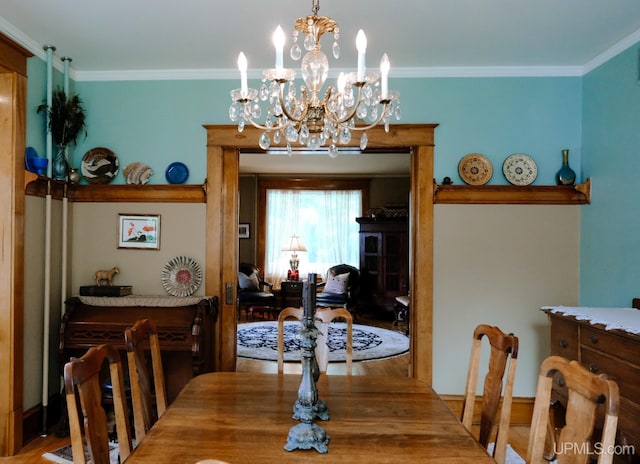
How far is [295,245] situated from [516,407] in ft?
17.5

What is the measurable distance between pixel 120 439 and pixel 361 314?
681cm

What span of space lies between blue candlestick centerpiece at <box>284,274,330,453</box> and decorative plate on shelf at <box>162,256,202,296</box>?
2.04 meters

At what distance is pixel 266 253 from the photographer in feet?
28.6

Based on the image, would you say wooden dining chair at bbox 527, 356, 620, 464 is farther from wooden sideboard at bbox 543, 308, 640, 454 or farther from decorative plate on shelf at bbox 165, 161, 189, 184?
decorative plate on shelf at bbox 165, 161, 189, 184

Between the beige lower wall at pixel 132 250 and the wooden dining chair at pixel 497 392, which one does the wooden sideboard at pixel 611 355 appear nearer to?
the wooden dining chair at pixel 497 392

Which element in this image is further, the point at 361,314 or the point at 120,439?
the point at 361,314

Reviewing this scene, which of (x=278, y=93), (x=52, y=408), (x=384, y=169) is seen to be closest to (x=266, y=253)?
(x=384, y=169)

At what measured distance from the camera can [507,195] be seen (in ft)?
11.2

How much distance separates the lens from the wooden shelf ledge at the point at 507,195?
3.39 metres

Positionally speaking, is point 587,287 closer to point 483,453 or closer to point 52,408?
point 483,453

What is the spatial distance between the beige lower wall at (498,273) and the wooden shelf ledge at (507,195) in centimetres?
5

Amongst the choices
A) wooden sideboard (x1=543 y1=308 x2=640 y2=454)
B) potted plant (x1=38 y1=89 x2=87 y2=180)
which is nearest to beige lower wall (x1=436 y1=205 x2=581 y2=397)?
Result: wooden sideboard (x1=543 y1=308 x2=640 y2=454)

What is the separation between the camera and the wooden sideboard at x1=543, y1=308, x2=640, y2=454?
2010 mm

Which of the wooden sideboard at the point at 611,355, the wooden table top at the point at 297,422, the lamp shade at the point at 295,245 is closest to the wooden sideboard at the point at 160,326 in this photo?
the wooden table top at the point at 297,422
